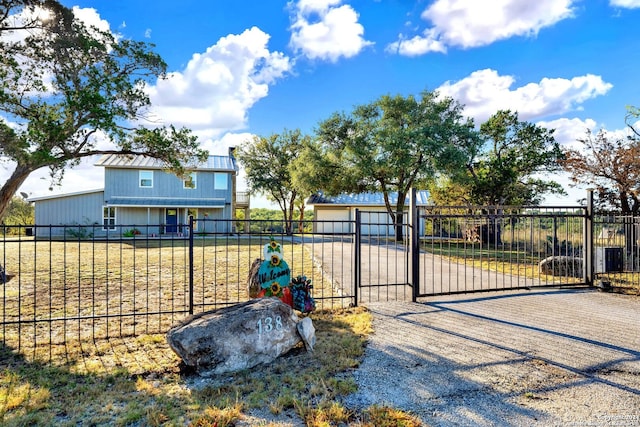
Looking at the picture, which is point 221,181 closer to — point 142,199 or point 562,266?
point 142,199

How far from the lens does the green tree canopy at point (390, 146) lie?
16656 millimetres

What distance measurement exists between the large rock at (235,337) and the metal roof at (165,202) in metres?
20.7

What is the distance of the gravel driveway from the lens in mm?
2803

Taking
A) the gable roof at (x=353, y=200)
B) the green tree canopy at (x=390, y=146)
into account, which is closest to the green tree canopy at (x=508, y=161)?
the green tree canopy at (x=390, y=146)

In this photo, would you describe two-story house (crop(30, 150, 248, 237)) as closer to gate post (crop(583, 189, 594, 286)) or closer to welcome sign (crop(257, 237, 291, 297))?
welcome sign (crop(257, 237, 291, 297))

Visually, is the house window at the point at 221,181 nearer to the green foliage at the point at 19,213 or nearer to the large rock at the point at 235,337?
the green foliage at the point at 19,213

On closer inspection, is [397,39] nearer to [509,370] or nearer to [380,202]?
[509,370]

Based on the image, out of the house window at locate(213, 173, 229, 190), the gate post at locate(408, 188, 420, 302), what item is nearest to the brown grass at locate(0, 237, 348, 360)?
the gate post at locate(408, 188, 420, 302)

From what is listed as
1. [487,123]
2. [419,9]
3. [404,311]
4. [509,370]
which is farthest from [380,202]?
[509,370]

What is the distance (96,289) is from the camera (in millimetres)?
7457

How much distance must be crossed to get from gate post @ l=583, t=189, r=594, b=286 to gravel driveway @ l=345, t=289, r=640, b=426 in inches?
66.5

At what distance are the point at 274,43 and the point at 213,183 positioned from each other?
14454 mm

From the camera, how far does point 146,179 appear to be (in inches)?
929

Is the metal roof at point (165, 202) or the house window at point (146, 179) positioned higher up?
the house window at point (146, 179)
